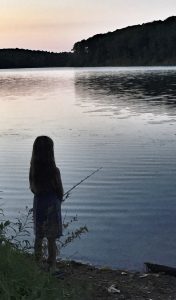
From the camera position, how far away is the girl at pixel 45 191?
686 cm

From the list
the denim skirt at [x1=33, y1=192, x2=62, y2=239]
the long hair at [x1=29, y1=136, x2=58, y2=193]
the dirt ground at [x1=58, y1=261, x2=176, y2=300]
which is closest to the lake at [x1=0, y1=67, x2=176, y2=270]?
the dirt ground at [x1=58, y1=261, x2=176, y2=300]

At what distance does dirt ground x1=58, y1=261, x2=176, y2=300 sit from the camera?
21.0 feet

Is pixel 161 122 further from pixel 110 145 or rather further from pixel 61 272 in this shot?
pixel 61 272

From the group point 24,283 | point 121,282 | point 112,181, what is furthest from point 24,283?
point 112,181

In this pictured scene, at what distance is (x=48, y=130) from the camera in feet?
91.6

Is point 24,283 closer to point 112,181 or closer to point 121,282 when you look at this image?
point 121,282

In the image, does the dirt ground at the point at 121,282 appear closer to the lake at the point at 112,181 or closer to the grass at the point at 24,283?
the grass at the point at 24,283

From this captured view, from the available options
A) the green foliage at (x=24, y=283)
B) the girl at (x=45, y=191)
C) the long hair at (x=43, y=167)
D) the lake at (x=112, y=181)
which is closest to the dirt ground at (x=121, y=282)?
the girl at (x=45, y=191)

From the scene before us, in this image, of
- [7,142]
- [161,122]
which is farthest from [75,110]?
[7,142]

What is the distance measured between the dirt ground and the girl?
23.1 inches

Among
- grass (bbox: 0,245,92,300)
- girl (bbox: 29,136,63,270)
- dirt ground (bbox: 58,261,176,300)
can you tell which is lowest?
dirt ground (bbox: 58,261,176,300)

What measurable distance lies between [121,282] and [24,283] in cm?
255

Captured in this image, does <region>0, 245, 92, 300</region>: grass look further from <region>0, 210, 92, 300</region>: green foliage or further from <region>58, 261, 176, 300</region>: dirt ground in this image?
<region>58, 261, 176, 300</region>: dirt ground

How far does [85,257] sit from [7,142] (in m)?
14.5
